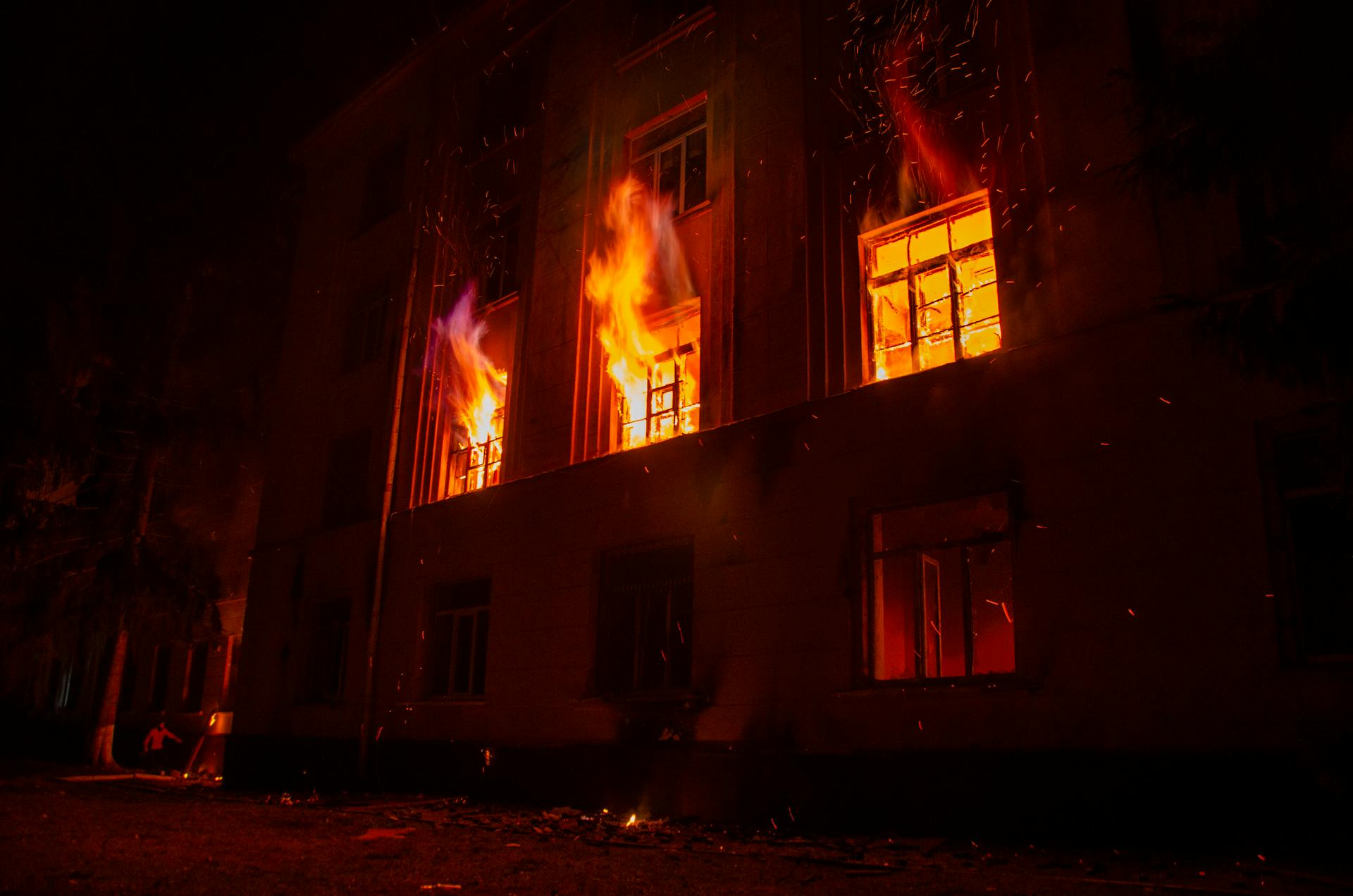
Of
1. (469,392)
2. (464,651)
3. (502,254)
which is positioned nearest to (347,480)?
(469,392)

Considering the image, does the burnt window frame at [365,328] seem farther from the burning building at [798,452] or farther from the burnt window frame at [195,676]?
the burnt window frame at [195,676]

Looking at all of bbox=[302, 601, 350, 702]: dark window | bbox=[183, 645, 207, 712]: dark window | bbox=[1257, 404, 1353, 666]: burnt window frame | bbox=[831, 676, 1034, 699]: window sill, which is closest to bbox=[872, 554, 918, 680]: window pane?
bbox=[831, 676, 1034, 699]: window sill

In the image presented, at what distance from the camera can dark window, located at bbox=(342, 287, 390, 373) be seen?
59.3ft

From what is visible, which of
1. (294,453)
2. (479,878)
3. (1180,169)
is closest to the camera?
(1180,169)

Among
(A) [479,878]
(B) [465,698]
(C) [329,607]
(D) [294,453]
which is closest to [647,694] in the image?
(B) [465,698]

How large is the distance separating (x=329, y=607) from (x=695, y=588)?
28.6 feet

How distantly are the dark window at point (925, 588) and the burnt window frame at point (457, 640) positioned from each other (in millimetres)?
6033

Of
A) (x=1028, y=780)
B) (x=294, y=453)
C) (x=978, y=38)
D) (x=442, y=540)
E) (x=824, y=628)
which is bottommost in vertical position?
(x=1028, y=780)

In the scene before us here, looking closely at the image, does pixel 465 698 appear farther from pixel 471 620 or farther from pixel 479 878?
pixel 479 878

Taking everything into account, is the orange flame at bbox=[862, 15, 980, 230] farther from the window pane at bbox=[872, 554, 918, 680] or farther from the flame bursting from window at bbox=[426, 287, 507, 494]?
the flame bursting from window at bbox=[426, 287, 507, 494]

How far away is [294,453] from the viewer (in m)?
18.8

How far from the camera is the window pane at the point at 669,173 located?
13.4 metres

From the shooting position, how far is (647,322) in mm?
12891

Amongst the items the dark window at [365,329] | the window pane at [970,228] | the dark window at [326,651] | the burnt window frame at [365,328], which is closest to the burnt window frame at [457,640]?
the dark window at [326,651]
